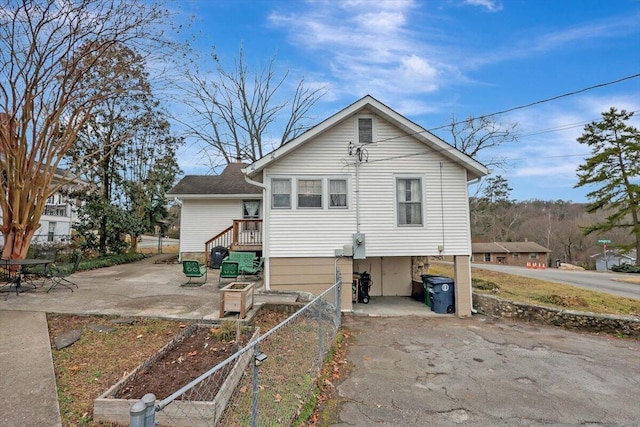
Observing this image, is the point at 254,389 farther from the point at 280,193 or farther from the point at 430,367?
the point at 280,193

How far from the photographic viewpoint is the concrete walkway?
3.06m

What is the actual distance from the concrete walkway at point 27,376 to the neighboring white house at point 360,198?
529cm

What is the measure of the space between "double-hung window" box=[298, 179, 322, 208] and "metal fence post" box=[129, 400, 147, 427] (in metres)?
8.10

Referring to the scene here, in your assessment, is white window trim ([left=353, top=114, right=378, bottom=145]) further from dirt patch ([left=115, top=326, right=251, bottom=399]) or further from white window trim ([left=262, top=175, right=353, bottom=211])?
dirt patch ([left=115, top=326, right=251, bottom=399])

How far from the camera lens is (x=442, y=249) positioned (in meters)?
9.66

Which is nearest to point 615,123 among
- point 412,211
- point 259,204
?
point 412,211

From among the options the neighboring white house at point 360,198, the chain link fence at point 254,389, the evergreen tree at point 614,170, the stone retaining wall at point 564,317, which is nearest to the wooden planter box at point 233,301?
the chain link fence at point 254,389

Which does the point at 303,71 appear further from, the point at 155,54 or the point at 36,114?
the point at 36,114

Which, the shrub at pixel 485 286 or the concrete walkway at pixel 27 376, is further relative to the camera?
the shrub at pixel 485 286

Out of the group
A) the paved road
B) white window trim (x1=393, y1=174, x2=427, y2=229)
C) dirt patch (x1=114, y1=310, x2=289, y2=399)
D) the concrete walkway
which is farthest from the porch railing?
the paved road

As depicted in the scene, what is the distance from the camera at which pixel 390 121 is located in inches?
387

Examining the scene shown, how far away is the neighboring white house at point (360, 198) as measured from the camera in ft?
30.8

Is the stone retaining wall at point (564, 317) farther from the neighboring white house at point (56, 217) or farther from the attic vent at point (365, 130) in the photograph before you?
the neighboring white house at point (56, 217)

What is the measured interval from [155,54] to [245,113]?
40.4ft
